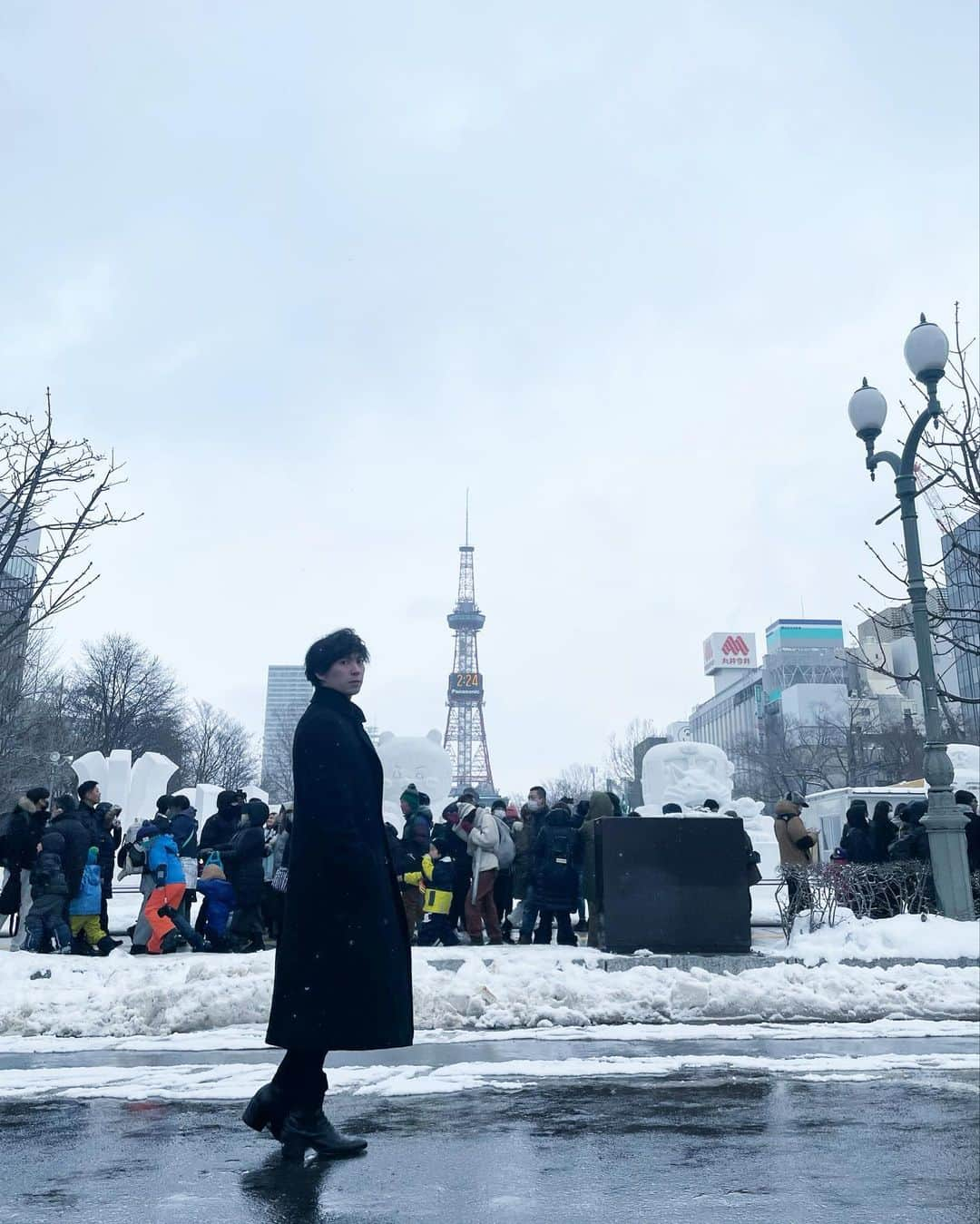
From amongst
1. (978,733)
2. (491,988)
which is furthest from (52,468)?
(978,733)

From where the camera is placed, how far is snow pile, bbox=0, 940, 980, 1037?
313 inches

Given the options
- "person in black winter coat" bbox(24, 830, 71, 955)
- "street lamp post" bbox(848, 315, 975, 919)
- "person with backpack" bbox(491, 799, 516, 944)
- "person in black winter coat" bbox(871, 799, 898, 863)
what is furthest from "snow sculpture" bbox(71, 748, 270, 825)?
"street lamp post" bbox(848, 315, 975, 919)

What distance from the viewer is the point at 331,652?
434 centimetres

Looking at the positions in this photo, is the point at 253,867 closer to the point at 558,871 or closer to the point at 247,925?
the point at 247,925

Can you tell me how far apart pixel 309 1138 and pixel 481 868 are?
773 cm

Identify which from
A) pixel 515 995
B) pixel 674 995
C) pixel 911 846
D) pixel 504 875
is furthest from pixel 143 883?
pixel 911 846

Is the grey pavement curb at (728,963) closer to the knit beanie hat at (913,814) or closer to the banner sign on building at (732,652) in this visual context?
the knit beanie hat at (913,814)

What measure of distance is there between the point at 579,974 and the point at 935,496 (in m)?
9.18

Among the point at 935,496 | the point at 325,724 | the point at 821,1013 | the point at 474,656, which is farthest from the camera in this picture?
the point at 474,656

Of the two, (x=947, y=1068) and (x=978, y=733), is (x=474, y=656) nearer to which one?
(x=978, y=733)

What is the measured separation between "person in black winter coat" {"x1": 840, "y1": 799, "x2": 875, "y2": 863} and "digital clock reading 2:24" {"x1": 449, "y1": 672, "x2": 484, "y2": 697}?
100315 millimetres

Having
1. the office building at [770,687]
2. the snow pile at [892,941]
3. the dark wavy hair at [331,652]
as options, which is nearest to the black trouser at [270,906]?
the snow pile at [892,941]

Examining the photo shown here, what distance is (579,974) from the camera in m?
8.77

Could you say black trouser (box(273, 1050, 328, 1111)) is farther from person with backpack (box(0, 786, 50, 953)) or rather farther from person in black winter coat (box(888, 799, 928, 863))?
person in black winter coat (box(888, 799, 928, 863))
